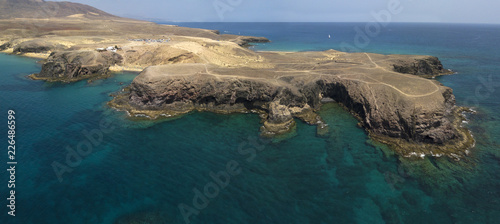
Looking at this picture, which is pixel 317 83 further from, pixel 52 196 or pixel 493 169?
pixel 52 196

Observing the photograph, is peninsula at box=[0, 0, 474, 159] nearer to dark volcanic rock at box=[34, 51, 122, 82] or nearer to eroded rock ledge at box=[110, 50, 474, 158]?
eroded rock ledge at box=[110, 50, 474, 158]

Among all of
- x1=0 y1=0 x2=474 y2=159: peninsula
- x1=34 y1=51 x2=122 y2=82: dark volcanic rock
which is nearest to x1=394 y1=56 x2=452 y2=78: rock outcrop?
x1=0 y1=0 x2=474 y2=159: peninsula

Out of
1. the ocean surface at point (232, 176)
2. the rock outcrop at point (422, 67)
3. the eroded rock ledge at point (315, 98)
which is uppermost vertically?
the rock outcrop at point (422, 67)

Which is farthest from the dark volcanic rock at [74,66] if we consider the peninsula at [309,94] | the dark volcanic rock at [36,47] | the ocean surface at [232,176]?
the dark volcanic rock at [36,47]

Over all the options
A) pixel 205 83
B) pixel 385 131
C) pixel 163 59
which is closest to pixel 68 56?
pixel 163 59

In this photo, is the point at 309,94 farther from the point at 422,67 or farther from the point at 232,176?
the point at 422,67

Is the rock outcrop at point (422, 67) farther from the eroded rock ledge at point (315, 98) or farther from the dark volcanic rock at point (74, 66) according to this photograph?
the dark volcanic rock at point (74, 66)
